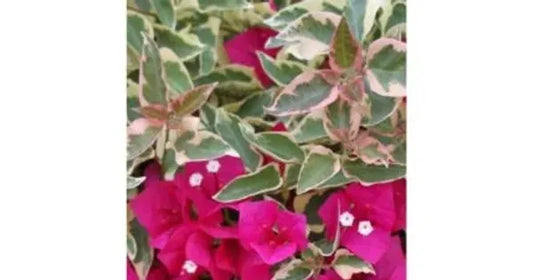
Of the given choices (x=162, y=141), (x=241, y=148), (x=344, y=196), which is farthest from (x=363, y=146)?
(x=162, y=141)

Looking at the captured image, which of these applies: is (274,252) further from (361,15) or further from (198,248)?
(361,15)

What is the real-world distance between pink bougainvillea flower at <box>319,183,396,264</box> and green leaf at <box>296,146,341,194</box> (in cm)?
3

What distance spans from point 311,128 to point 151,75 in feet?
0.88

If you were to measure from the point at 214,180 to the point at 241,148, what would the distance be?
0.22ft

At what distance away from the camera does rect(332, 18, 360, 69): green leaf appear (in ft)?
4.46

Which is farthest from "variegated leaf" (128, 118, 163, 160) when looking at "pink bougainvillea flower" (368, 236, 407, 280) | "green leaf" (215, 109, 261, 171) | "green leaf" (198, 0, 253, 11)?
"pink bougainvillea flower" (368, 236, 407, 280)

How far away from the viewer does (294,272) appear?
139 centimetres


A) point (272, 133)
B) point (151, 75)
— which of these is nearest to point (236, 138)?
point (272, 133)

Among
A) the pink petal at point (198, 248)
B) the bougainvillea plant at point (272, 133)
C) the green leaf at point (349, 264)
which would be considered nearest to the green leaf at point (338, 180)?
the bougainvillea plant at point (272, 133)

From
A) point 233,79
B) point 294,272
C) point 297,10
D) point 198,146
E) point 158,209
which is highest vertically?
point 297,10

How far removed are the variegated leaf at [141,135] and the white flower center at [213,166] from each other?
0.32 feet

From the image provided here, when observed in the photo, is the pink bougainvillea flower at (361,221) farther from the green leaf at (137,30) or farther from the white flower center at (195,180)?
the green leaf at (137,30)

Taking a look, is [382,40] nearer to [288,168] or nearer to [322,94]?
[322,94]

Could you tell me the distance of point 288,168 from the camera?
1.39m
